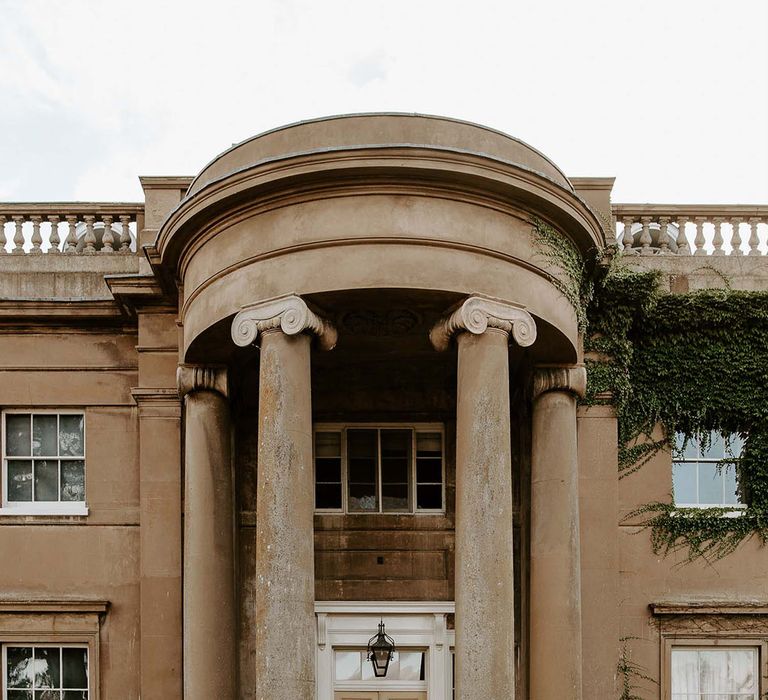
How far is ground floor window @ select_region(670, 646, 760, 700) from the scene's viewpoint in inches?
554

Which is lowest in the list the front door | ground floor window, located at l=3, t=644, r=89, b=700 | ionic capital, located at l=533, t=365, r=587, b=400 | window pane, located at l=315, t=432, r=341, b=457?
the front door

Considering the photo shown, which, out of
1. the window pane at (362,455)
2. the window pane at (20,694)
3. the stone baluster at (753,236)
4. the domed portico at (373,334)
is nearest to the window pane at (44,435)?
the domed portico at (373,334)

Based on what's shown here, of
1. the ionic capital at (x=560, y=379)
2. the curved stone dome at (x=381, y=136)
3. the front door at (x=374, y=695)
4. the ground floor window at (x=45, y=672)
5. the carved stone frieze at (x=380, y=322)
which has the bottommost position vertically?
the front door at (x=374, y=695)

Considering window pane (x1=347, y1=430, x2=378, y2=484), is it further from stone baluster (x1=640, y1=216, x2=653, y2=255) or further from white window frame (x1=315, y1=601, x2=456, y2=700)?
stone baluster (x1=640, y1=216, x2=653, y2=255)

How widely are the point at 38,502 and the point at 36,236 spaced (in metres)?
3.97

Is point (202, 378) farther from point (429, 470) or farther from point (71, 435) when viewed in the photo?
point (429, 470)

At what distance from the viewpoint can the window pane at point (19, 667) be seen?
14.3 m

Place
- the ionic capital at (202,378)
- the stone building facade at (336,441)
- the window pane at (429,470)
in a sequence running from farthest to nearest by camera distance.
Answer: the window pane at (429,470)
the ionic capital at (202,378)
the stone building facade at (336,441)

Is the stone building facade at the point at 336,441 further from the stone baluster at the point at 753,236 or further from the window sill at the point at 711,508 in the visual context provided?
the window sill at the point at 711,508

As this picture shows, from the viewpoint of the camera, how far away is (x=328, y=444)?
15.0 metres

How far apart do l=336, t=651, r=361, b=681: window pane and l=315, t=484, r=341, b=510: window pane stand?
81.7 inches

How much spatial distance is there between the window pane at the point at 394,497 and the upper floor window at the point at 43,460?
4.34 m

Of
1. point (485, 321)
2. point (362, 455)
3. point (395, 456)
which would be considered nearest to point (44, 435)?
point (362, 455)

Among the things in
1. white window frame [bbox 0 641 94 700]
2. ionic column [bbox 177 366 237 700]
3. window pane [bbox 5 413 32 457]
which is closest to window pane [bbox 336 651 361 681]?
ionic column [bbox 177 366 237 700]
